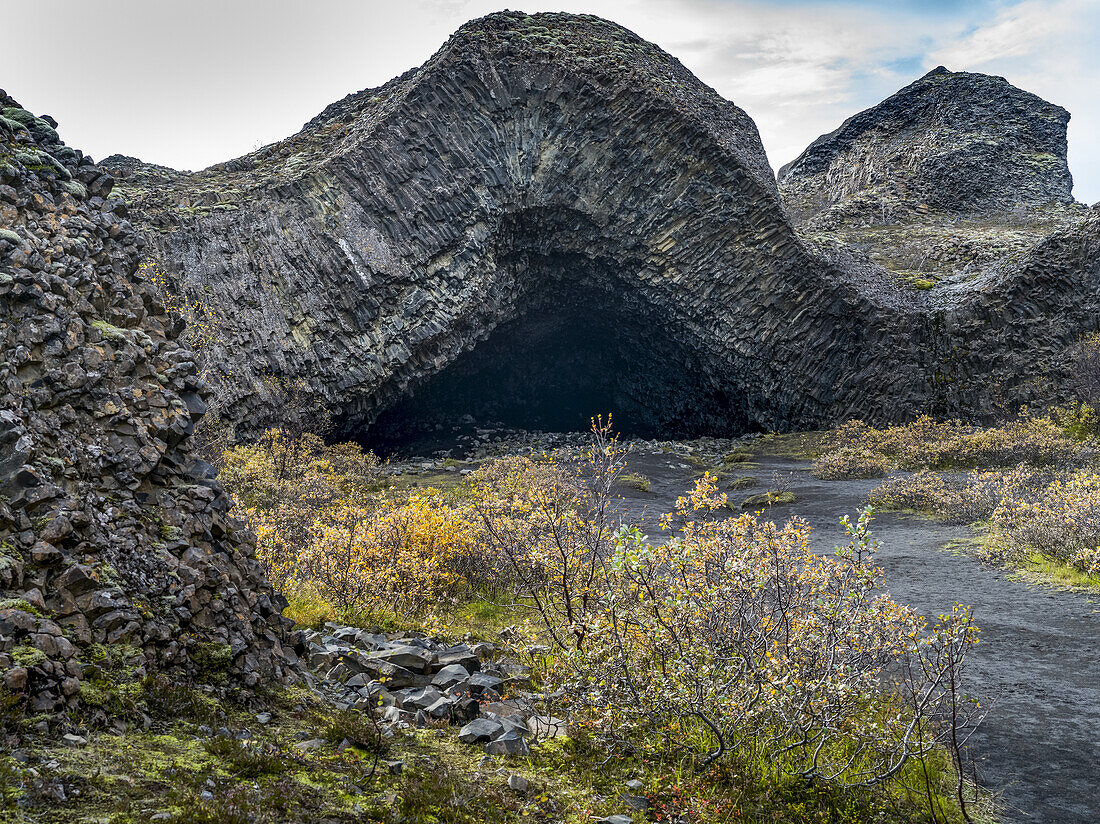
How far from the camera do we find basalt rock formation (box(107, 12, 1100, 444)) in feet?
79.6

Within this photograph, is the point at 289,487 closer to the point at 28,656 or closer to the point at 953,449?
the point at 28,656

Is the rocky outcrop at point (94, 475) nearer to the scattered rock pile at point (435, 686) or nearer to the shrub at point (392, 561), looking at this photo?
the scattered rock pile at point (435, 686)

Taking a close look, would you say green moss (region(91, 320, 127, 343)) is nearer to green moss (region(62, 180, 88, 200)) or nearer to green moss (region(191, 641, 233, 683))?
green moss (region(62, 180, 88, 200))

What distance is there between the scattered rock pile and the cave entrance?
2215 centimetres

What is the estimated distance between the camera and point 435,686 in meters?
6.31

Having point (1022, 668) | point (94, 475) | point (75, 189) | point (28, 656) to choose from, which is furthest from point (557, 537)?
point (75, 189)

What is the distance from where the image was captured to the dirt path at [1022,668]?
514 cm

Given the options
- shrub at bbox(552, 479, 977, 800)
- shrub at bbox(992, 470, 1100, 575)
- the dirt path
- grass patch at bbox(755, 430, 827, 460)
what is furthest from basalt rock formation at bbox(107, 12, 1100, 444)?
shrub at bbox(552, 479, 977, 800)

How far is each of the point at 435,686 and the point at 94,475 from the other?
3.49 m

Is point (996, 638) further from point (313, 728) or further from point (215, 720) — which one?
point (215, 720)

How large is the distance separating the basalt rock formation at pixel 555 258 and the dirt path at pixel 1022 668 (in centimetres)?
1603

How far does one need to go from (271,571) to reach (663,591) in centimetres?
624

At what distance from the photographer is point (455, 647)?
290 inches

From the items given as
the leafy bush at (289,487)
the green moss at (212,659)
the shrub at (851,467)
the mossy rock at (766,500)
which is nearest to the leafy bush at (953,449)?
the shrub at (851,467)
